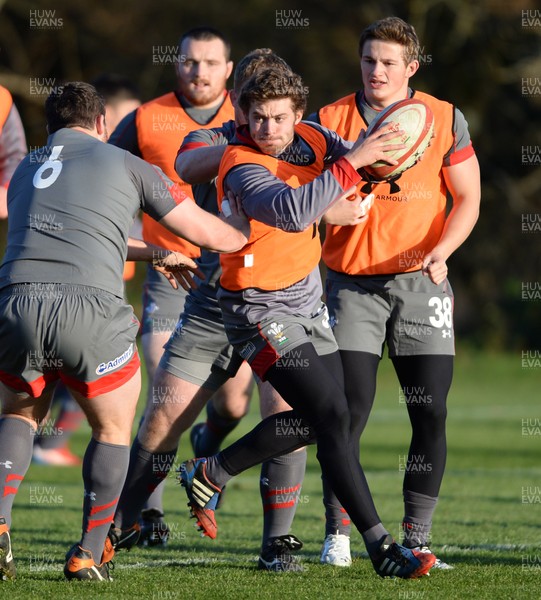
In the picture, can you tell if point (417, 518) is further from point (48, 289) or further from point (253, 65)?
point (253, 65)

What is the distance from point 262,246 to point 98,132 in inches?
34.6

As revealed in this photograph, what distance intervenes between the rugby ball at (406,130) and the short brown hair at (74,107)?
122 centimetres

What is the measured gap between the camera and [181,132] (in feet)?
22.0

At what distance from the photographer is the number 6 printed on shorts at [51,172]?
472cm

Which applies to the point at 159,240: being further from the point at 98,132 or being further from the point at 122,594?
the point at 122,594

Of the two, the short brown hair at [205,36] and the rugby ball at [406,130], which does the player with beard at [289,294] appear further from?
the short brown hair at [205,36]

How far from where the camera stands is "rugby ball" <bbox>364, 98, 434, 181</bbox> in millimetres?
4984

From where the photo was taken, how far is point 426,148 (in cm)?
528

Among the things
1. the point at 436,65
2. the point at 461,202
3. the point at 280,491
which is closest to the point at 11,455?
the point at 280,491

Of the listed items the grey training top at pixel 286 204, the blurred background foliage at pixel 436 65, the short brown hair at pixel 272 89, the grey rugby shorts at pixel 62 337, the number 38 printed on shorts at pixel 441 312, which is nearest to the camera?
the grey rugby shorts at pixel 62 337

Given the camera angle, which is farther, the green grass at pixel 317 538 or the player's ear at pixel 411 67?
the player's ear at pixel 411 67

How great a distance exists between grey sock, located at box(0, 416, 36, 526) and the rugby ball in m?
1.95

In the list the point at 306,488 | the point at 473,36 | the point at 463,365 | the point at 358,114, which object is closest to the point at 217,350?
the point at 358,114

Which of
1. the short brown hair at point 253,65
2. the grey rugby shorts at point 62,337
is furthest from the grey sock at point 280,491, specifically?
the short brown hair at point 253,65
